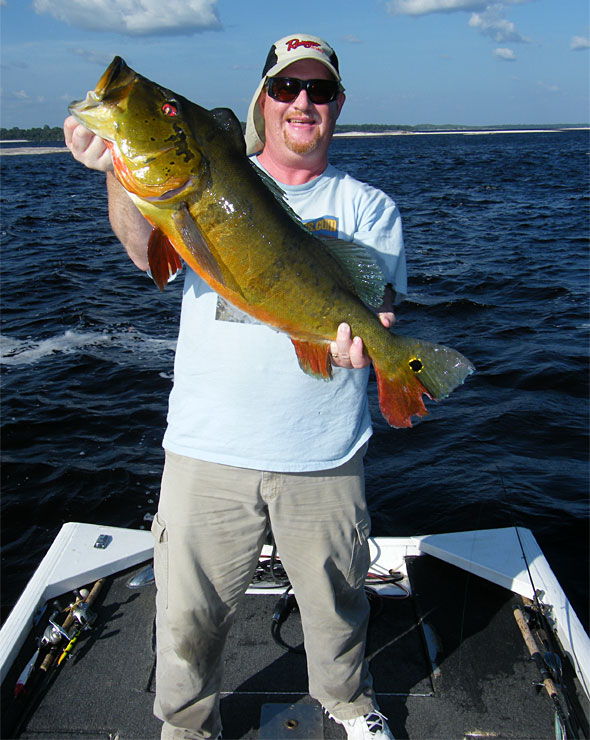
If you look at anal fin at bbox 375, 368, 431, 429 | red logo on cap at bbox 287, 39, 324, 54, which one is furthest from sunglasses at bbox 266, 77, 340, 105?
anal fin at bbox 375, 368, 431, 429

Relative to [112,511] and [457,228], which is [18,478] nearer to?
[112,511]

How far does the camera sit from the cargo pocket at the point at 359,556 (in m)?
3.34

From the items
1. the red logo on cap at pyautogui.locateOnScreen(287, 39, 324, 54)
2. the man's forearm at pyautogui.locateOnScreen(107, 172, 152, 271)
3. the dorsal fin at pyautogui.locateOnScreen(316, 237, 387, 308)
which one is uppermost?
the red logo on cap at pyautogui.locateOnScreen(287, 39, 324, 54)

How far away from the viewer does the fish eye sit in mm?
2482

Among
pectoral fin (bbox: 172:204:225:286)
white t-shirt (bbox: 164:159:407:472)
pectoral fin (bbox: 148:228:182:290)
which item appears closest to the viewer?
pectoral fin (bbox: 172:204:225:286)

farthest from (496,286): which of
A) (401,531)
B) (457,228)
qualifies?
(401,531)

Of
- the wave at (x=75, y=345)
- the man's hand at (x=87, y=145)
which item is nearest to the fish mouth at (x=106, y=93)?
the man's hand at (x=87, y=145)

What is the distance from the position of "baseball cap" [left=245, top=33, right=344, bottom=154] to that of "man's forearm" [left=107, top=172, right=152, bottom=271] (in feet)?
3.39

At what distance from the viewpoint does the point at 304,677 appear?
4.07m

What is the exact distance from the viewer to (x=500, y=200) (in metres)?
34.0

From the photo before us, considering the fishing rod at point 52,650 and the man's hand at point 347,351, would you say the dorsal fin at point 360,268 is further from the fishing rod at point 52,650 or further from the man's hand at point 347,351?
the fishing rod at point 52,650

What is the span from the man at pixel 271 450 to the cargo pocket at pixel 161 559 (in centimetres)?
1

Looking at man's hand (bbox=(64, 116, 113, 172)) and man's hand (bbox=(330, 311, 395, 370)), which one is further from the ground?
man's hand (bbox=(64, 116, 113, 172))

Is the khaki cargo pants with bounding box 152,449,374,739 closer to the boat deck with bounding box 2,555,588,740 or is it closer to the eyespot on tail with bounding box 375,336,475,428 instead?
the eyespot on tail with bounding box 375,336,475,428
